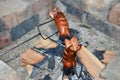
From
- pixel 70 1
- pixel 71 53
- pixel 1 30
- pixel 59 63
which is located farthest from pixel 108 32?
pixel 1 30

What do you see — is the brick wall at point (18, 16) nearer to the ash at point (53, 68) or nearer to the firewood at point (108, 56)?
the ash at point (53, 68)

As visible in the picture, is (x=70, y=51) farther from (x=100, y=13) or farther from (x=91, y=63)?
(x=100, y=13)

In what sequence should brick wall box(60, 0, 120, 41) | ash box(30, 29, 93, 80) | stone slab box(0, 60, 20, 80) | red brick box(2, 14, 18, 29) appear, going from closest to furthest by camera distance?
1. stone slab box(0, 60, 20, 80)
2. ash box(30, 29, 93, 80)
3. red brick box(2, 14, 18, 29)
4. brick wall box(60, 0, 120, 41)

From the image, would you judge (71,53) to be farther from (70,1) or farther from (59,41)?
(70,1)

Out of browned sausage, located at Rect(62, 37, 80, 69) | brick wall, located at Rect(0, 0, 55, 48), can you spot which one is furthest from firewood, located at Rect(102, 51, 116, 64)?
brick wall, located at Rect(0, 0, 55, 48)

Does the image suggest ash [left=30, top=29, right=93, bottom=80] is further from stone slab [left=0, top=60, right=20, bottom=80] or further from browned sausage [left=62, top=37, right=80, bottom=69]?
stone slab [left=0, top=60, right=20, bottom=80]

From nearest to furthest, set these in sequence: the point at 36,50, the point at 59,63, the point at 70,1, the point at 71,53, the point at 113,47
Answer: the point at 71,53 < the point at 59,63 < the point at 36,50 < the point at 113,47 < the point at 70,1
